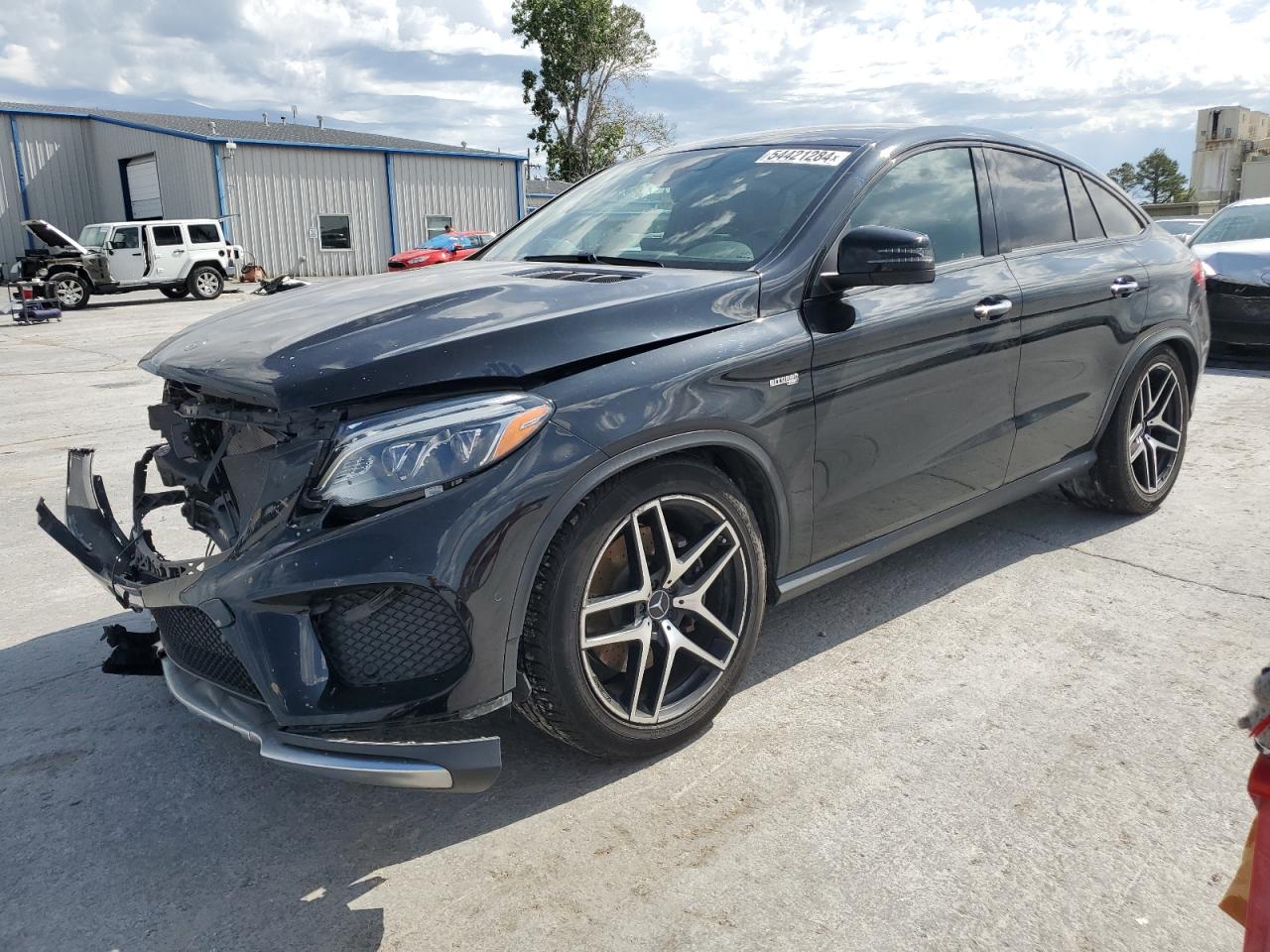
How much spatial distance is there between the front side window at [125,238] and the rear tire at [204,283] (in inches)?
53.4

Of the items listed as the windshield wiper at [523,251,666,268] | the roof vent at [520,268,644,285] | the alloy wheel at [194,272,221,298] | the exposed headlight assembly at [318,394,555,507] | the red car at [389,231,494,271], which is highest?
the windshield wiper at [523,251,666,268]

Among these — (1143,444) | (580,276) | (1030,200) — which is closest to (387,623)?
(580,276)

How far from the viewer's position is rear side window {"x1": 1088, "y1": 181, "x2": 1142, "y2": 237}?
14.9ft

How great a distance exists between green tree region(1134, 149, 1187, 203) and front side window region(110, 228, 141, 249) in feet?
289

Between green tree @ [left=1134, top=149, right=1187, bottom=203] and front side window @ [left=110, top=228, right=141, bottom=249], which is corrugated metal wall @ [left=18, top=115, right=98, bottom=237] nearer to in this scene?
front side window @ [left=110, top=228, right=141, bottom=249]

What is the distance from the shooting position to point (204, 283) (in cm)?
2409

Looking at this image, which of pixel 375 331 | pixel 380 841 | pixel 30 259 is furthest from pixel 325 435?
pixel 30 259

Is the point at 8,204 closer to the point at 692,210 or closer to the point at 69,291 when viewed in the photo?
the point at 69,291

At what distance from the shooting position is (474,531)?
89.5 inches

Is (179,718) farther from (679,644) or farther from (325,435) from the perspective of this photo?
(679,644)

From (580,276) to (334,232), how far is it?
107 ft

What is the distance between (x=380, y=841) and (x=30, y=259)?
959 inches

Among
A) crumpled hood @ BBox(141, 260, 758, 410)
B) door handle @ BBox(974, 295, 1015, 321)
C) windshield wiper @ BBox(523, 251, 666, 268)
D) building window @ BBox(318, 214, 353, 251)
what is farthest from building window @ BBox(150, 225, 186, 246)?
Answer: door handle @ BBox(974, 295, 1015, 321)

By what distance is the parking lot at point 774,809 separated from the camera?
87.7 inches
